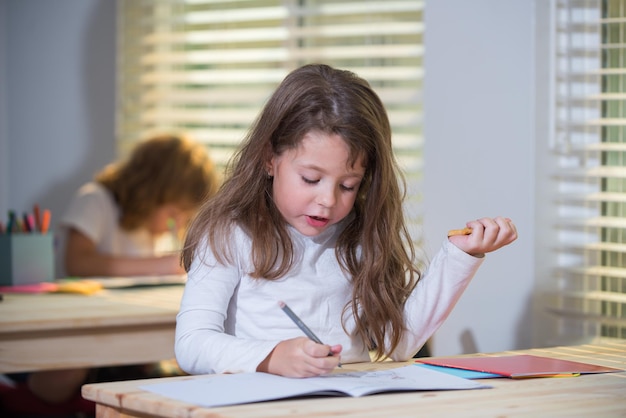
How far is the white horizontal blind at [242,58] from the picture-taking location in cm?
321

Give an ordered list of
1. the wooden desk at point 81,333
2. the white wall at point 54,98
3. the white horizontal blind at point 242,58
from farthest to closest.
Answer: the white wall at point 54,98, the white horizontal blind at point 242,58, the wooden desk at point 81,333

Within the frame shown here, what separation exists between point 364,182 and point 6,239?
4.46ft

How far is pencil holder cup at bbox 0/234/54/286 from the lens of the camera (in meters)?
2.75

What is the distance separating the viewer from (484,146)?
2.37 meters

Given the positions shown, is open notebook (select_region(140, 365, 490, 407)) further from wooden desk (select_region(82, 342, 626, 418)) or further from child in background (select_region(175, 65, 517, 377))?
child in background (select_region(175, 65, 517, 377))

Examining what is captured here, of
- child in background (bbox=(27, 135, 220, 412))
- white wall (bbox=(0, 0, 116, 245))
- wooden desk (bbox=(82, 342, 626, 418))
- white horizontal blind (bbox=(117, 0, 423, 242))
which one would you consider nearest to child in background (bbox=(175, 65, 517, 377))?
wooden desk (bbox=(82, 342, 626, 418))

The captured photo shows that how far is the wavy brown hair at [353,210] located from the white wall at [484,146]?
25.2 inches

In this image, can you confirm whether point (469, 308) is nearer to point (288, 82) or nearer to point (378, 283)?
point (378, 283)

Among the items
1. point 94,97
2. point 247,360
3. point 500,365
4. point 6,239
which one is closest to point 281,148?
point 247,360

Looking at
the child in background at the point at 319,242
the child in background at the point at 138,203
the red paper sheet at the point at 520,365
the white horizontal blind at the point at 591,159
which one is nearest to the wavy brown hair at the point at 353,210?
the child in background at the point at 319,242

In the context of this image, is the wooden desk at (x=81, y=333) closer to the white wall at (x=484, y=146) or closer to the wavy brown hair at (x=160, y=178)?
the white wall at (x=484, y=146)

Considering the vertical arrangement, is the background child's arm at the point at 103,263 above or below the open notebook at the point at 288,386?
above

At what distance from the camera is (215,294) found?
1646mm

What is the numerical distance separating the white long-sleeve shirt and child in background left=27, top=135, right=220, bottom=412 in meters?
1.68
